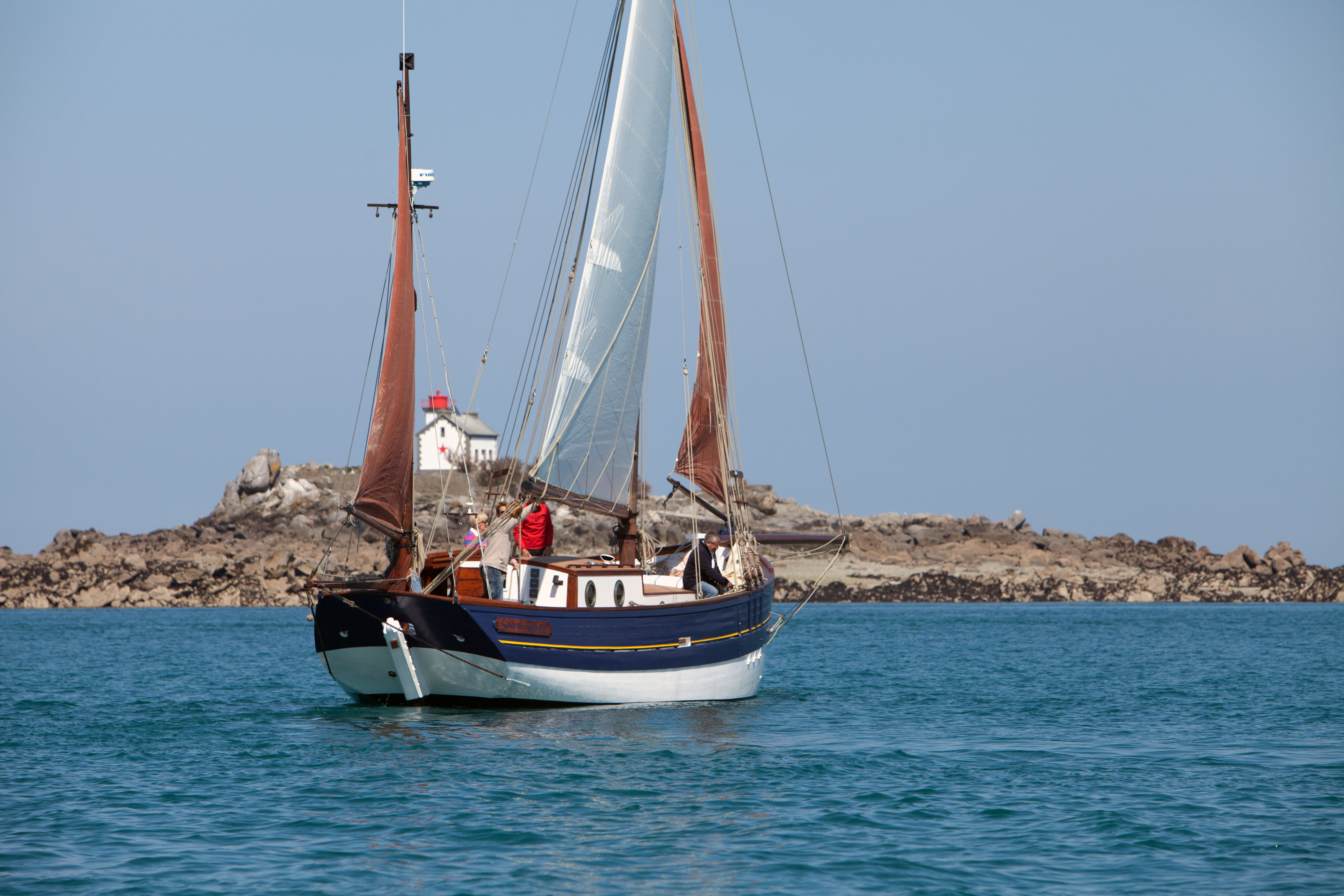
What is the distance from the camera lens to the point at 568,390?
87.1 feet

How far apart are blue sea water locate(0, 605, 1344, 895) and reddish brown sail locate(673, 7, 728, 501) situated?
5.87 m

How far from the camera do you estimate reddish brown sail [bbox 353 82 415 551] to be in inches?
952

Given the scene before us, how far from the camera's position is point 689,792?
17750 mm

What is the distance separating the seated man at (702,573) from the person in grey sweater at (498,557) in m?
3.85

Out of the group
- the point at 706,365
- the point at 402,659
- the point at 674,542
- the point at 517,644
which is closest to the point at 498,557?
the point at 517,644

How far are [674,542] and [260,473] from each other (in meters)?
39.2

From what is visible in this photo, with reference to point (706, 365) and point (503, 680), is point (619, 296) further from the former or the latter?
point (503, 680)

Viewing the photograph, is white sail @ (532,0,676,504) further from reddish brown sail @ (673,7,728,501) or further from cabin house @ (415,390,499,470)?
cabin house @ (415,390,499,470)

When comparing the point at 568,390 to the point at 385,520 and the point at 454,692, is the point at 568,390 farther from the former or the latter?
the point at 454,692

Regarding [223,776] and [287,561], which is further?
[287,561]

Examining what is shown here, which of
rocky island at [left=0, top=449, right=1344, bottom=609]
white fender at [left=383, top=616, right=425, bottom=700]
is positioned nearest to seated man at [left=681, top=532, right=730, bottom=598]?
white fender at [left=383, top=616, right=425, bottom=700]

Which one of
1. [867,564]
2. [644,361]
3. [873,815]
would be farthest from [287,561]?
[873,815]

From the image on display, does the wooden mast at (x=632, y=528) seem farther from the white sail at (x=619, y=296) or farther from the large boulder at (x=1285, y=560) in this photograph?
the large boulder at (x=1285, y=560)

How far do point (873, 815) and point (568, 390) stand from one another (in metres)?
12.6
